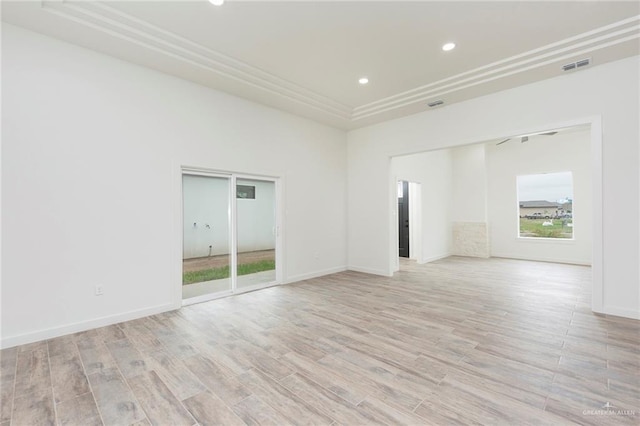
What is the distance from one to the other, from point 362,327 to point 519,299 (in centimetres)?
272

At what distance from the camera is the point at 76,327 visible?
318 centimetres

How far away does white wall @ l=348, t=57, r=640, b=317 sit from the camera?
350cm

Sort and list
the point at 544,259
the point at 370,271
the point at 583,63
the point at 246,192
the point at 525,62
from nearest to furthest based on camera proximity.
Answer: the point at 583,63, the point at 525,62, the point at 246,192, the point at 370,271, the point at 544,259

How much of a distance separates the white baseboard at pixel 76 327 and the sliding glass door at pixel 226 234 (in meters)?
0.52

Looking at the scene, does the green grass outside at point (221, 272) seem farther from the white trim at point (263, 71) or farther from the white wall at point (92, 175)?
the white trim at point (263, 71)

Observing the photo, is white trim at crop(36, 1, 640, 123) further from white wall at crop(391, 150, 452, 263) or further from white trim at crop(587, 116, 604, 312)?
white wall at crop(391, 150, 452, 263)

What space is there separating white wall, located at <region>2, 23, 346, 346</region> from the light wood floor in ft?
1.38

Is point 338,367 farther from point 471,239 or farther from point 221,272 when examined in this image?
point 471,239

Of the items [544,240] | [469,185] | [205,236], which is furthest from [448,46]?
[544,240]

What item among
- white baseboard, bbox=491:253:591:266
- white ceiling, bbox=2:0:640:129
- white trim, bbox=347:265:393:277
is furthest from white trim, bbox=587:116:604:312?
white baseboard, bbox=491:253:591:266

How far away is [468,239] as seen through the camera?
872cm

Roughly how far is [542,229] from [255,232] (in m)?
7.91

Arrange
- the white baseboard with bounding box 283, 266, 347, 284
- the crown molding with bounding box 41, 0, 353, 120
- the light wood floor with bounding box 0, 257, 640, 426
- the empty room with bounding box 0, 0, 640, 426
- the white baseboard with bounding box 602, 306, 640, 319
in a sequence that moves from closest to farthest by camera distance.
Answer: the light wood floor with bounding box 0, 257, 640, 426
the empty room with bounding box 0, 0, 640, 426
the crown molding with bounding box 41, 0, 353, 120
the white baseboard with bounding box 602, 306, 640, 319
the white baseboard with bounding box 283, 266, 347, 284

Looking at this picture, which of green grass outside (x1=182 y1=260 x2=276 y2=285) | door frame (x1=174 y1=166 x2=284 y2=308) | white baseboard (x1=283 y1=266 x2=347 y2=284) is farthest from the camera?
white baseboard (x1=283 y1=266 x2=347 y2=284)
